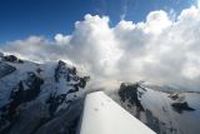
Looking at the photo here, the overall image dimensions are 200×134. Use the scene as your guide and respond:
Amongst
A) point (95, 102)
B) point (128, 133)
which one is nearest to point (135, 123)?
point (128, 133)

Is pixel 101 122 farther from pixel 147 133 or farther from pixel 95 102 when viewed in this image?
pixel 95 102

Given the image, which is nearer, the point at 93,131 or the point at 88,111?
the point at 93,131

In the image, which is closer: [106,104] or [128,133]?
[128,133]

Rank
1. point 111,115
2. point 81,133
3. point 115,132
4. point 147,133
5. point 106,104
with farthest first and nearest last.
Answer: point 106,104
point 111,115
point 147,133
point 115,132
point 81,133

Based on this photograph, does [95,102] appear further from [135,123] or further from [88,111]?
[135,123]

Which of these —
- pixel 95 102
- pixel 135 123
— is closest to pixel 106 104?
pixel 95 102

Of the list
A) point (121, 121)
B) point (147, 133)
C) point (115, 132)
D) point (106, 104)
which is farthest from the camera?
point (106, 104)

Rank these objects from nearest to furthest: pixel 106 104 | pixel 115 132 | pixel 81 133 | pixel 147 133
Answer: pixel 81 133 < pixel 115 132 < pixel 147 133 < pixel 106 104

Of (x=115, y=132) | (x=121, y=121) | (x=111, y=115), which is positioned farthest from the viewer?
(x=111, y=115)
